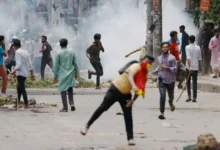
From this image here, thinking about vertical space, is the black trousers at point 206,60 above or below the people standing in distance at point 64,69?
below

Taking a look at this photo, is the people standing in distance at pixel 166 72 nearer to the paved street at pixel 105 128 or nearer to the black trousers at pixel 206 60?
the paved street at pixel 105 128

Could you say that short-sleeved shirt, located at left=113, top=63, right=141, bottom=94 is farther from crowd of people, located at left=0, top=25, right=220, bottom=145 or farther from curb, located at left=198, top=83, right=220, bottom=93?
curb, located at left=198, top=83, right=220, bottom=93

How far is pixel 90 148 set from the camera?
11.2m

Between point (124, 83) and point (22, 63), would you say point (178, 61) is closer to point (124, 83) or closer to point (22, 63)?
point (22, 63)

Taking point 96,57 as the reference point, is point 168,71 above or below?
above

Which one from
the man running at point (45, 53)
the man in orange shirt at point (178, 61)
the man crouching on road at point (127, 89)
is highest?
the man crouching on road at point (127, 89)

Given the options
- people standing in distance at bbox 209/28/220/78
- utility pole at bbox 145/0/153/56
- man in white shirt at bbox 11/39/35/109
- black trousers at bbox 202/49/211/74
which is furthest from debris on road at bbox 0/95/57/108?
utility pole at bbox 145/0/153/56

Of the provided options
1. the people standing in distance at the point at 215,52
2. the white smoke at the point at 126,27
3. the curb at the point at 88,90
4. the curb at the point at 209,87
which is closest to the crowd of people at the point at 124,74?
the curb at the point at 88,90

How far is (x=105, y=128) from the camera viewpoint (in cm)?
1390

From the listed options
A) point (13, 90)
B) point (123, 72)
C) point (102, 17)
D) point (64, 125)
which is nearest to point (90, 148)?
point (123, 72)

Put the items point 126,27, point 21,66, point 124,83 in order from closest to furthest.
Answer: point 124,83 < point 21,66 < point 126,27

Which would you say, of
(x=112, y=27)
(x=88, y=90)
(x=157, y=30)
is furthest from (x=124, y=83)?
(x=112, y=27)

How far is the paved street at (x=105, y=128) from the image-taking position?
38.3ft

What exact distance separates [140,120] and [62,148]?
177 inches
